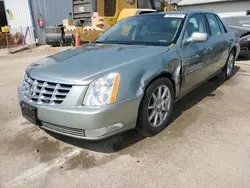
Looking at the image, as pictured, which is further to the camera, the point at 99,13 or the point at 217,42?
the point at 99,13

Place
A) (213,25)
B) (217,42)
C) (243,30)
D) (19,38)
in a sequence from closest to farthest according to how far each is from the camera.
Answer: (217,42), (213,25), (243,30), (19,38)

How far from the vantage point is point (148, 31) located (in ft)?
12.3

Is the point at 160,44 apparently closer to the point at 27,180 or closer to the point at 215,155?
the point at 215,155

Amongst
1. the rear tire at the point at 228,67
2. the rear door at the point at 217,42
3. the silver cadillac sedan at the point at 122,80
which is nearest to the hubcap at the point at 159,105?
the silver cadillac sedan at the point at 122,80

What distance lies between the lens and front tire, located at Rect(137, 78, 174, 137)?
284 cm

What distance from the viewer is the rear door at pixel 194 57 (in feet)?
11.4

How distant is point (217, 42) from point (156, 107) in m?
2.17

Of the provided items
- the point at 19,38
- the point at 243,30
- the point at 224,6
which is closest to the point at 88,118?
the point at 243,30

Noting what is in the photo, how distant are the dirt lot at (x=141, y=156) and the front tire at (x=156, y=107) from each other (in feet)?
0.43

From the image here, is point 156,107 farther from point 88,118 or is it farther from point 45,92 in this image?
point 45,92

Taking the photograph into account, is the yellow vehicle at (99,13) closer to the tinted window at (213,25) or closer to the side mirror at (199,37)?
the tinted window at (213,25)

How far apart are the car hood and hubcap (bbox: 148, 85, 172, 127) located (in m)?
0.49

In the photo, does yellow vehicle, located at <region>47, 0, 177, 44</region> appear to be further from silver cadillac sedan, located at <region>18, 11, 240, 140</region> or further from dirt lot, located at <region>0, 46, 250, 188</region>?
dirt lot, located at <region>0, 46, 250, 188</region>

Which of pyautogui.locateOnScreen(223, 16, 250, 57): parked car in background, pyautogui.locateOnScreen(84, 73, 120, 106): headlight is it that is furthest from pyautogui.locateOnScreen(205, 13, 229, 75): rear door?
pyautogui.locateOnScreen(223, 16, 250, 57): parked car in background
